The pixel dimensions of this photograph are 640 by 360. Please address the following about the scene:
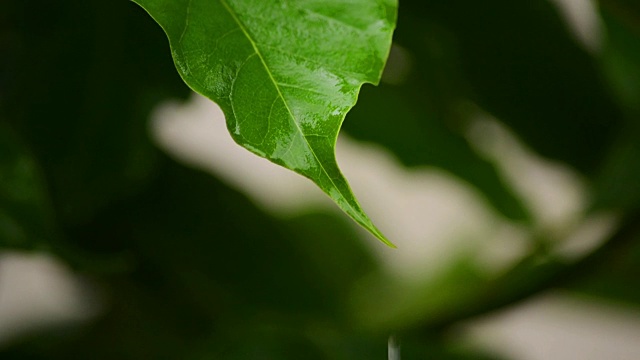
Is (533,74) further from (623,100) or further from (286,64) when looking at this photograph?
(286,64)

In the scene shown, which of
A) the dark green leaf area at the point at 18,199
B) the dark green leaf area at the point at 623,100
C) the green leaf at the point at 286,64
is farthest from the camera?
the dark green leaf area at the point at 623,100

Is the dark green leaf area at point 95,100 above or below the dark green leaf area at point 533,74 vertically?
below

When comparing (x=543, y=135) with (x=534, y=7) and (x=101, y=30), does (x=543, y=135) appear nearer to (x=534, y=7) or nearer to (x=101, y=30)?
(x=534, y=7)

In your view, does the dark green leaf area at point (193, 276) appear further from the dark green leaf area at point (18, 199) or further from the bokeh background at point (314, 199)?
the dark green leaf area at point (18, 199)

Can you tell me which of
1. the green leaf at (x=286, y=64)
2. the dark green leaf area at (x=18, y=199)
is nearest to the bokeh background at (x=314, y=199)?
the dark green leaf area at (x=18, y=199)

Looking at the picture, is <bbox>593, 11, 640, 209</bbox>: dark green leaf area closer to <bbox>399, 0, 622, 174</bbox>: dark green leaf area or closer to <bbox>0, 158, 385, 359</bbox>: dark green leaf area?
<bbox>399, 0, 622, 174</bbox>: dark green leaf area

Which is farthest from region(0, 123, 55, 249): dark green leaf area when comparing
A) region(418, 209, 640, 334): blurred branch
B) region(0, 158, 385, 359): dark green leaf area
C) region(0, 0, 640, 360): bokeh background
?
region(418, 209, 640, 334): blurred branch
